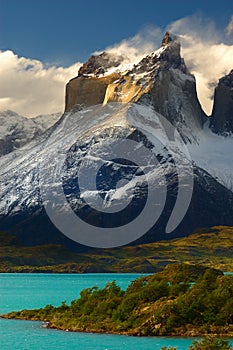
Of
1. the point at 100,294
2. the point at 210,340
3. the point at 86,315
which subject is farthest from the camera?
the point at 100,294

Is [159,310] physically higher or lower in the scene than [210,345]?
higher

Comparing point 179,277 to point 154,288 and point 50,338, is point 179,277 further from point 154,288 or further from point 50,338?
point 50,338

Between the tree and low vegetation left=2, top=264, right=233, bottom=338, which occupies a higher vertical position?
low vegetation left=2, top=264, right=233, bottom=338

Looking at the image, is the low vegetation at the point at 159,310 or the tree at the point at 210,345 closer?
the tree at the point at 210,345

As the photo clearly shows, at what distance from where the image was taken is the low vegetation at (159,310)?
104875 mm

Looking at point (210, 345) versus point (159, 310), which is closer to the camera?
point (210, 345)

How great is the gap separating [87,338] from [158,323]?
1072cm

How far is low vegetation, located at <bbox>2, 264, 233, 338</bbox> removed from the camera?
10488 centimetres

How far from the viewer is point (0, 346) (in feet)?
340

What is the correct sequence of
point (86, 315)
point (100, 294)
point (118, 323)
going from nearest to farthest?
1. point (118, 323)
2. point (86, 315)
3. point (100, 294)

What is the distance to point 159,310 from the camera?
106 m

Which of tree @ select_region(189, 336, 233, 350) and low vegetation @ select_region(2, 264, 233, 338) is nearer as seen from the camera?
tree @ select_region(189, 336, 233, 350)

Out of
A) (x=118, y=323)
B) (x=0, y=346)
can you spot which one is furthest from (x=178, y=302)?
(x=0, y=346)

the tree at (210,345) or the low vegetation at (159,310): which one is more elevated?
the low vegetation at (159,310)
